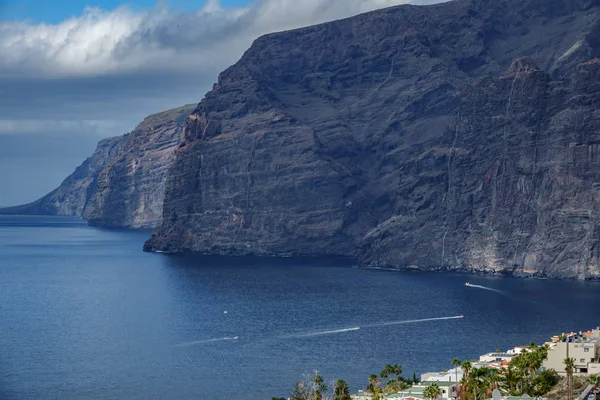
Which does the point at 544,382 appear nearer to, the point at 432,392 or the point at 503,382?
the point at 503,382

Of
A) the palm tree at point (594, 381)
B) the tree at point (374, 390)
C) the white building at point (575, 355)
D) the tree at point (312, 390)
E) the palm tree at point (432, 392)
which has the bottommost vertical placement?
the tree at point (312, 390)

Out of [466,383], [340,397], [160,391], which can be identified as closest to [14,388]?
[160,391]

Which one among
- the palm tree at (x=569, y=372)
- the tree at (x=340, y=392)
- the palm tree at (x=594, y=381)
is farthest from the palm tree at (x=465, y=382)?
the palm tree at (x=594, y=381)

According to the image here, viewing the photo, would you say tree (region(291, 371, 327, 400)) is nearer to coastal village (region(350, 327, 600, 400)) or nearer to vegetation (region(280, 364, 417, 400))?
vegetation (region(280, 364, 417, 400))

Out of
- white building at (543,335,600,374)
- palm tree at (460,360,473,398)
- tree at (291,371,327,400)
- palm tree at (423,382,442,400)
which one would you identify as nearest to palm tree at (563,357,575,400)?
white building at (543,335,600,374)

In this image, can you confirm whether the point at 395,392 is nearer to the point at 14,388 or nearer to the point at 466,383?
the point at 466,383

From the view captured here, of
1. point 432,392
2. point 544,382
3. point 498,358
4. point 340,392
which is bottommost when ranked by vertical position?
point 340,392

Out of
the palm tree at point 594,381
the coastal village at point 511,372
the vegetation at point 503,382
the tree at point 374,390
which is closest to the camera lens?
the palm tree at point 594,381

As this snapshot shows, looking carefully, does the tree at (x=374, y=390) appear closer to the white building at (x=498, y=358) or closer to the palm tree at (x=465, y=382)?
the palm tree at (x=465, y=382)

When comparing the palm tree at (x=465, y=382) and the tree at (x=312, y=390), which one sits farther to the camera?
the tree at (x=312, y=390)

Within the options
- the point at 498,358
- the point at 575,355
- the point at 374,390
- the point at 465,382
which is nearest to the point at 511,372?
the point at 465,382
